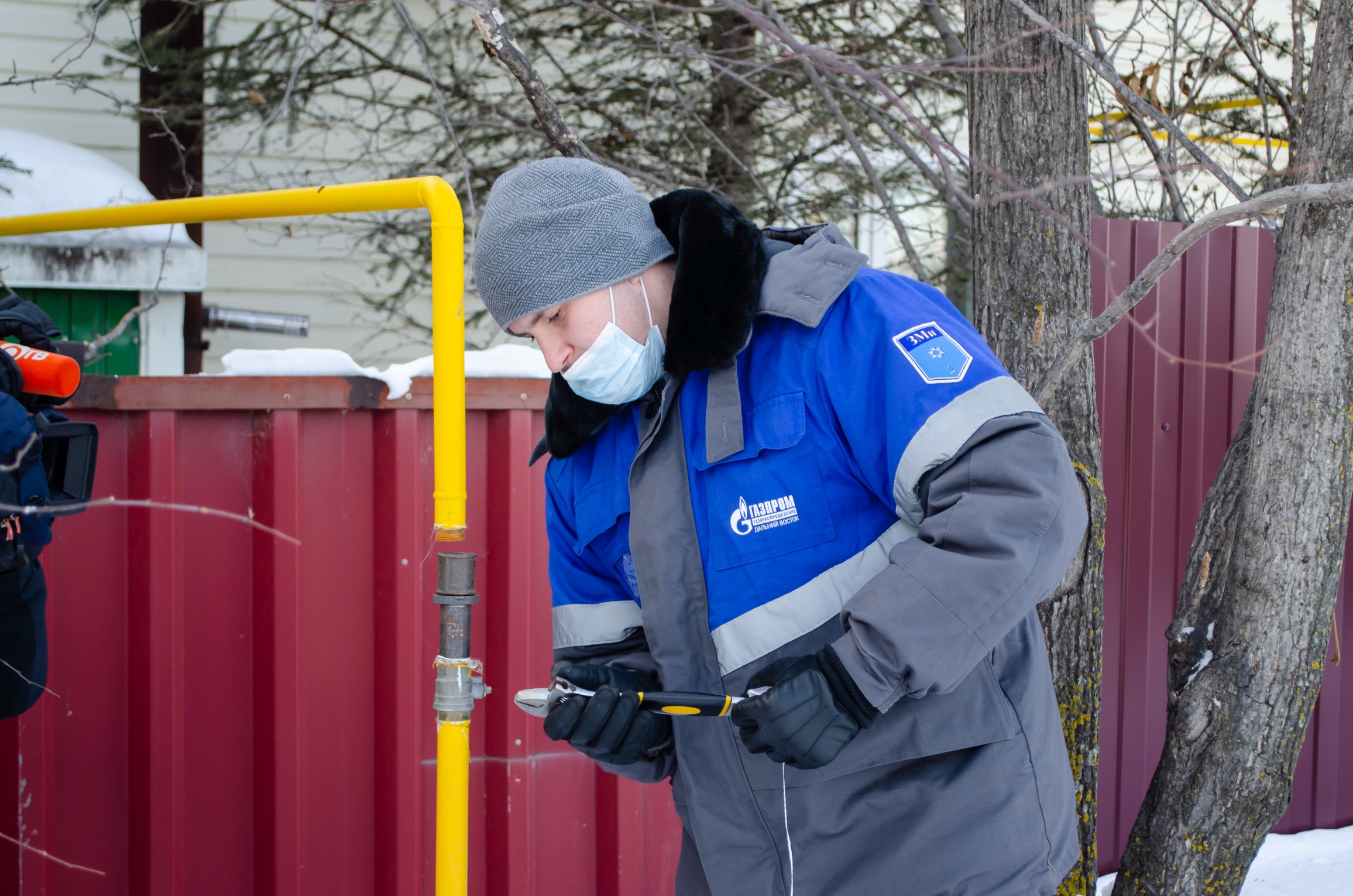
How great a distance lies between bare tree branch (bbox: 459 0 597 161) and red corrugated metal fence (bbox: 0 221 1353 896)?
0.74 m

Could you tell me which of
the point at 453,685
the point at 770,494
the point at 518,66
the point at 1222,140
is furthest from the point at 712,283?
the point at 1222,140

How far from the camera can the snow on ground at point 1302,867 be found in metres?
3.86

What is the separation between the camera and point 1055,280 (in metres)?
2.71

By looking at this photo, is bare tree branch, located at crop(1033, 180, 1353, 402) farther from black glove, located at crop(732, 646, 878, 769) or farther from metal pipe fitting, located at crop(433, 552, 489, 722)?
metal pipe fitting, located at crop(433, 552, 489, 722)

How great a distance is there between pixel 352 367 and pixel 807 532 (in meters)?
1.80

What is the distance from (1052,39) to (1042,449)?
158 cm

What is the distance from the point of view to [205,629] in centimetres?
294

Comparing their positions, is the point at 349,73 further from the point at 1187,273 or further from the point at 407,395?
the point at 1187,273

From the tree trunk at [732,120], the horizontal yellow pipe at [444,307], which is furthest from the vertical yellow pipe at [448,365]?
the tree trunk at [732,120]

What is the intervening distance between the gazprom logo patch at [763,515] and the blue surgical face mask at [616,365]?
0.34 m

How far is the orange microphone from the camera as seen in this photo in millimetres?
2113

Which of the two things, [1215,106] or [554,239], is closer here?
[554,239]

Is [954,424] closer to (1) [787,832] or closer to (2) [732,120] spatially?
(1) [787,832]

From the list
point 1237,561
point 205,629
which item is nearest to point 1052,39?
point 1237,561
